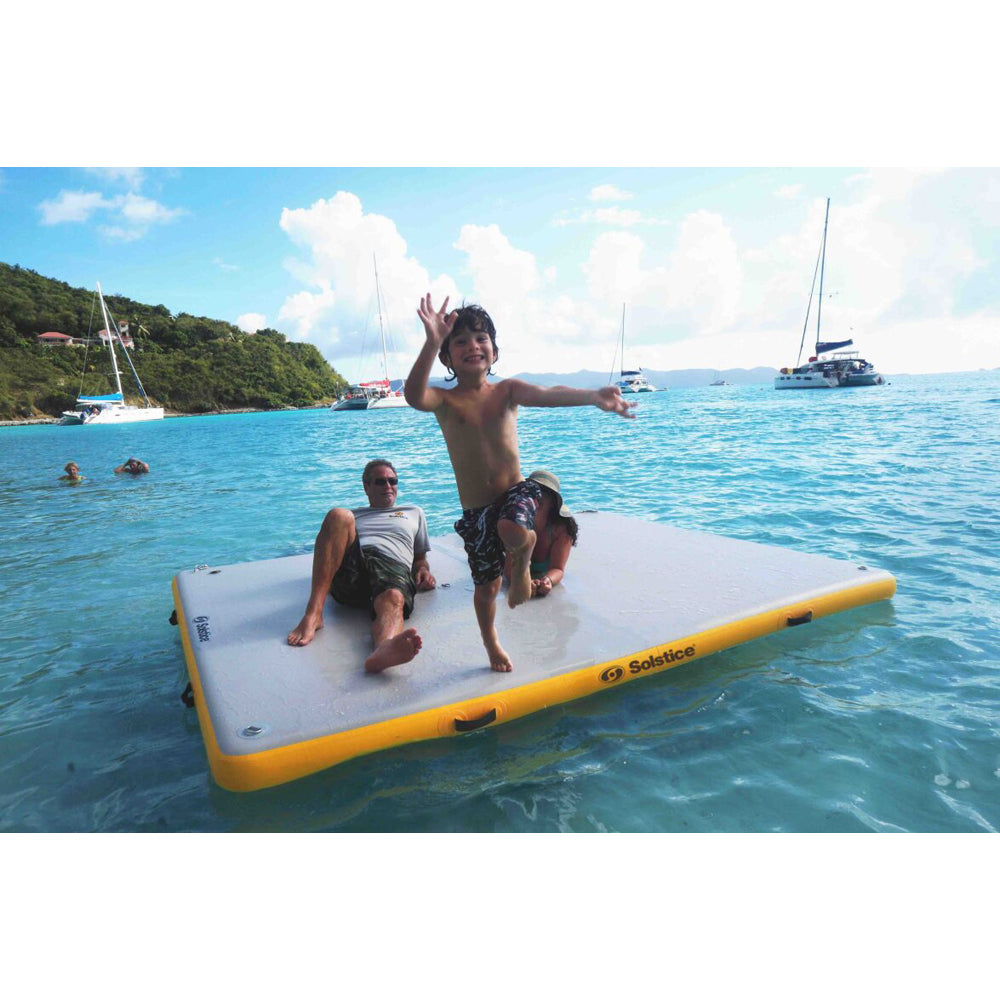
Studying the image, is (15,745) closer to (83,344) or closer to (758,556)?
(758,556)

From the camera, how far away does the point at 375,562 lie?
3.30m

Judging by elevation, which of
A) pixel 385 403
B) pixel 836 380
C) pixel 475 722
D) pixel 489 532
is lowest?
pixel 385 403

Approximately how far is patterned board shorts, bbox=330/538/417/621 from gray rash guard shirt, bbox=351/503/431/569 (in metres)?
0.05

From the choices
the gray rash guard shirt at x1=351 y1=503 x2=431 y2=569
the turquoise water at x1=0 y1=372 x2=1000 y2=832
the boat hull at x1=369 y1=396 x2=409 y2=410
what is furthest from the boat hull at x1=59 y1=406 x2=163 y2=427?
the gray rash guard shirt at x1=351 y1=503 x2=431 y2=569

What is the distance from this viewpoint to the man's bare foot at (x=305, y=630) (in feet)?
9.91

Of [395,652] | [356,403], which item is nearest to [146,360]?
[356,403]

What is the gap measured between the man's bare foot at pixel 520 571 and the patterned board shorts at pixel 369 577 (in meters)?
0.81

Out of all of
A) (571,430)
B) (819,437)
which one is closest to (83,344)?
(571,430)

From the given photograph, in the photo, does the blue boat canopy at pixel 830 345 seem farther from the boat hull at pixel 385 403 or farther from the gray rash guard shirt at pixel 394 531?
the gray rash guard shirt at pixel 394 531

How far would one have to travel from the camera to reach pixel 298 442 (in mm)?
25688

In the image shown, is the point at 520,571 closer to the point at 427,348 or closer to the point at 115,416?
the point at 427,348

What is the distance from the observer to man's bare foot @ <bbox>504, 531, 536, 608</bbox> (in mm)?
2430

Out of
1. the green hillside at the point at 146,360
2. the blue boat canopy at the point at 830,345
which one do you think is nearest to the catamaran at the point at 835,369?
the blue boat canopy at the point at 830,345

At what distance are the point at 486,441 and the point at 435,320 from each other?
19.6 inches
